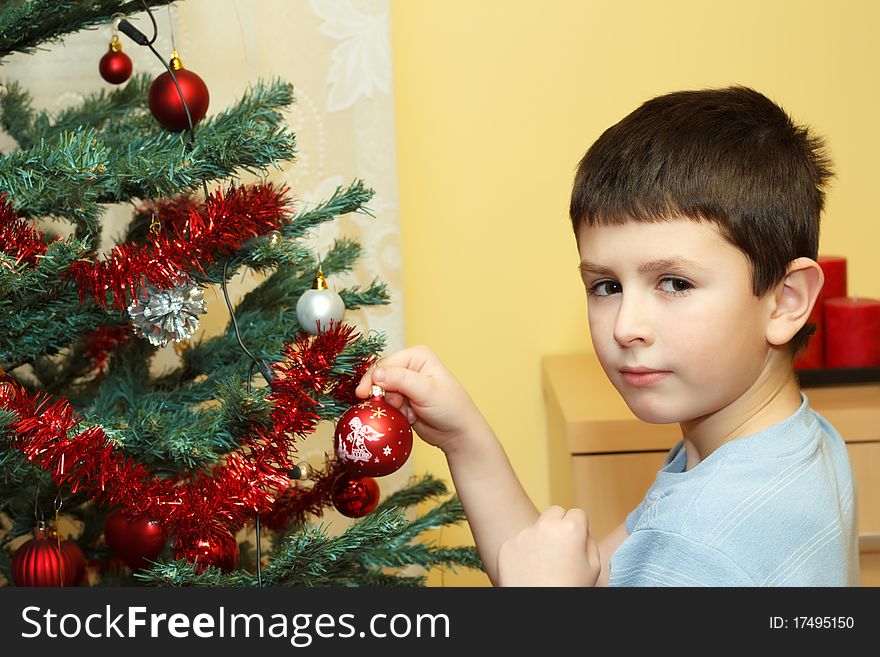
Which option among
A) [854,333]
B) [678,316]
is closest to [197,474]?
[678,316]

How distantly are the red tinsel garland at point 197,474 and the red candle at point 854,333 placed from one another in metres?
0.82

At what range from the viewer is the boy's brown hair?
0.77 metres

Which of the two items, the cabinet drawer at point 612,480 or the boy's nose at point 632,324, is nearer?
the boy's nose at point 632,324

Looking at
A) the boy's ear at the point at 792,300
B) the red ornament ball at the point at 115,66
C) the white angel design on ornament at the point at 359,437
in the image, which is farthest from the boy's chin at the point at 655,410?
the red ornament ball at the point at 115,66

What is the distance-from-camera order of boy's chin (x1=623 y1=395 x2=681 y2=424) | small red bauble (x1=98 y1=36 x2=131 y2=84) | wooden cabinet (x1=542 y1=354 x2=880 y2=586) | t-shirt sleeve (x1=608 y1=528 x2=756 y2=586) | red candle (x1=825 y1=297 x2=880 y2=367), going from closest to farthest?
t-shirt sleeve (x1=608 y1=528 x2=756 y2=586)
boy's chin (x1=623 y1=395 x2=681 y2=424)
small red bauble (x1=98 y1=36 x2=131 y2=84)
wooden cabinet (x1=542 y1=354 x2=880 y2=586)
red candle (x1=825 y1=297 x2=880 y2=367)

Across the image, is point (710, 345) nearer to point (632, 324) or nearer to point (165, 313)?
point (632, 324)

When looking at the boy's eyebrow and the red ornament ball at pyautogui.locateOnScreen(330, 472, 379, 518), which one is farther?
the red ornament ball at pyautogui.locateOnScreen(330, 472, 379, 518)

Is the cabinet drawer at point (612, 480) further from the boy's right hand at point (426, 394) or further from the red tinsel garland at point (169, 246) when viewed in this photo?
the red tinsel garland at point (169, 246)

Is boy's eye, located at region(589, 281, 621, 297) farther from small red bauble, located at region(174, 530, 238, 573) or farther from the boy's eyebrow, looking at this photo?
small red bauble, located at region(174, 530, 238, 573)

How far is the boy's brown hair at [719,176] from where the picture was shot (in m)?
0.77

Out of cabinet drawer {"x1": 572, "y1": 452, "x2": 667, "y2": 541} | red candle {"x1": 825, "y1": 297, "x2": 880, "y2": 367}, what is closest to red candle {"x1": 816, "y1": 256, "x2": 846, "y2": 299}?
red candle {"x1": 825, "y1": 297, "x2": 880, "y2": 367}

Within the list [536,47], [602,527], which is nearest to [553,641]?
[602,527]

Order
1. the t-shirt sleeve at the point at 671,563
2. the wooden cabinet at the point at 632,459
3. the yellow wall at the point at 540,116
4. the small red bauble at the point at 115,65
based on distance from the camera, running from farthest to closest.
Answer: the yellow wall at the point at 540,116 → the wooden cabinet at the point at 632,459 → the small red bauble at the point at 115,65 → the t-shirt sleeve at the point at 671,563

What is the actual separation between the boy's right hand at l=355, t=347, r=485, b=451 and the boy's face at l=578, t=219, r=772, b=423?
16cm
